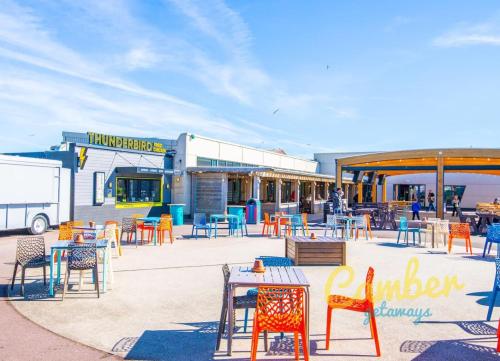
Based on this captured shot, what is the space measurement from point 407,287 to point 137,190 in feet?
46.7

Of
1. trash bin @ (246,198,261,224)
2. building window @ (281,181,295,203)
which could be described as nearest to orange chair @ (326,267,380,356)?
trash bin @ (246,198,261,224)

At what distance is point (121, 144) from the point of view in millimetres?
18578

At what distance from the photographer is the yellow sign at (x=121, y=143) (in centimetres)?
1748

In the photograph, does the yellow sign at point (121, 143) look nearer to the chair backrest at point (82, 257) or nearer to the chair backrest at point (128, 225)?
the chair backrest at point (128, 225)

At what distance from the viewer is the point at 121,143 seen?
18594mm

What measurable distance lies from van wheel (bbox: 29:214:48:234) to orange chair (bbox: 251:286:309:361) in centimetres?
1265

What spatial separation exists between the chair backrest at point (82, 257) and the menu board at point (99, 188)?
10754 millimetres

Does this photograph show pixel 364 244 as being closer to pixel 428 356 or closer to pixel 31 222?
pixel 428 356

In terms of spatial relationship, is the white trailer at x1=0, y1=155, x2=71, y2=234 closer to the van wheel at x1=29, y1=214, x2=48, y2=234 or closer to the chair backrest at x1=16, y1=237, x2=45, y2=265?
the van wheel at x1=29, y1=214, x2=48, y2=234

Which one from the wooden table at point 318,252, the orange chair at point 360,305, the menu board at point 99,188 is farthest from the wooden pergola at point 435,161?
the orange chair at point 360,305

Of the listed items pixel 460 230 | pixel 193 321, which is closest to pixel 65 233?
pixel 193 321

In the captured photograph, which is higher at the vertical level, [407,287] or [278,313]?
[278,313]

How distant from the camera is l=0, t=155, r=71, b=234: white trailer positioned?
1353 centimetres

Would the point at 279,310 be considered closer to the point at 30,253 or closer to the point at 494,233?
the point at 30,253
